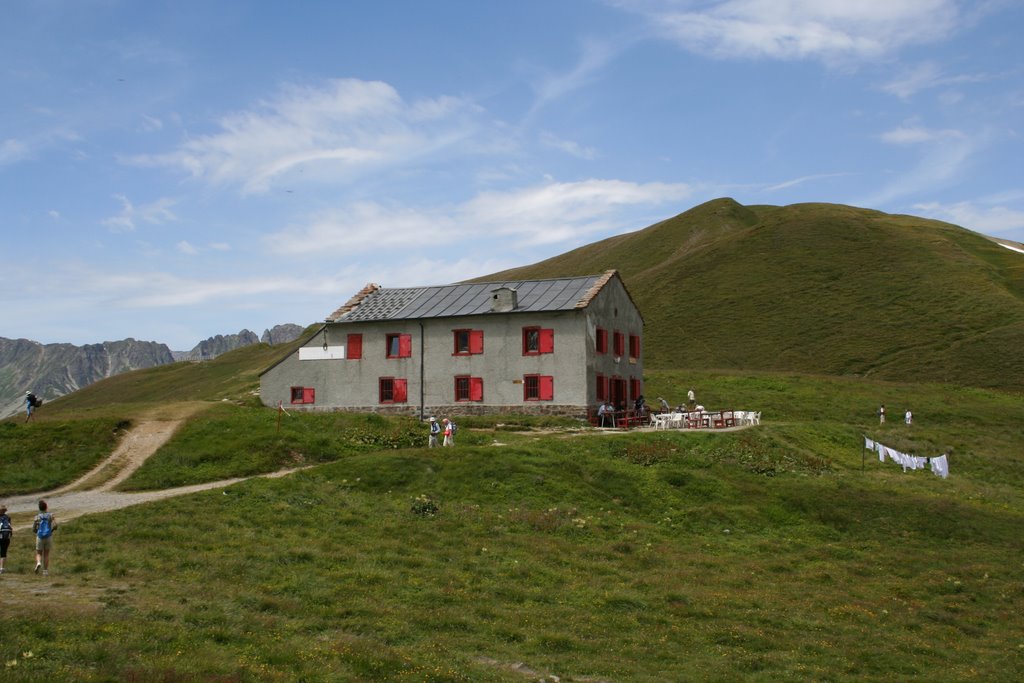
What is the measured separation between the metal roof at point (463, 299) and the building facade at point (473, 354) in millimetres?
74

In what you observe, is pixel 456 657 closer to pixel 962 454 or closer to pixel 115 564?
pixel 115 564

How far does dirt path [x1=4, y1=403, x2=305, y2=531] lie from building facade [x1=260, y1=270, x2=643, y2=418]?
12.9m

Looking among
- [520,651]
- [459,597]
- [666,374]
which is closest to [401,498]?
[459,597]

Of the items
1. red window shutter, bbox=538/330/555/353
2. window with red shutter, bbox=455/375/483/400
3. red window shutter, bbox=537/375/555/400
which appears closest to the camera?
red window shutter, bbox=537/375/555/400

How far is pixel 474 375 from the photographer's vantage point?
49094 mm

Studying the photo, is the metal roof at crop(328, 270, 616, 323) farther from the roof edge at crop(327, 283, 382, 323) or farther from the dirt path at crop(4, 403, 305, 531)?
the dirt path at crop(4, 403, 305, 531)

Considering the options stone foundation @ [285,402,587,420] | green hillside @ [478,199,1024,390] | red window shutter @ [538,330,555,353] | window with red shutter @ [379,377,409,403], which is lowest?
stone foundation @ [285,402,587,420]

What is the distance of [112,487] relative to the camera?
30938mm

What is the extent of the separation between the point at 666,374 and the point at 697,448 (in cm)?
3781

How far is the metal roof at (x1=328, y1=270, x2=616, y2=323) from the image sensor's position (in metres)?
49.1

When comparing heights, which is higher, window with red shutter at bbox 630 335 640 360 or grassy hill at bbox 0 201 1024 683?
window with red shutter at bbox 630 335 640 360

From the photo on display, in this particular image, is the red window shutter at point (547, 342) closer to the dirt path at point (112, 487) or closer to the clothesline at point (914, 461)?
the clothesline at point (914, 461)

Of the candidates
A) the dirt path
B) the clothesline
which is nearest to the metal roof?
the dirt path

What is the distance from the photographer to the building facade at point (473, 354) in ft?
155
